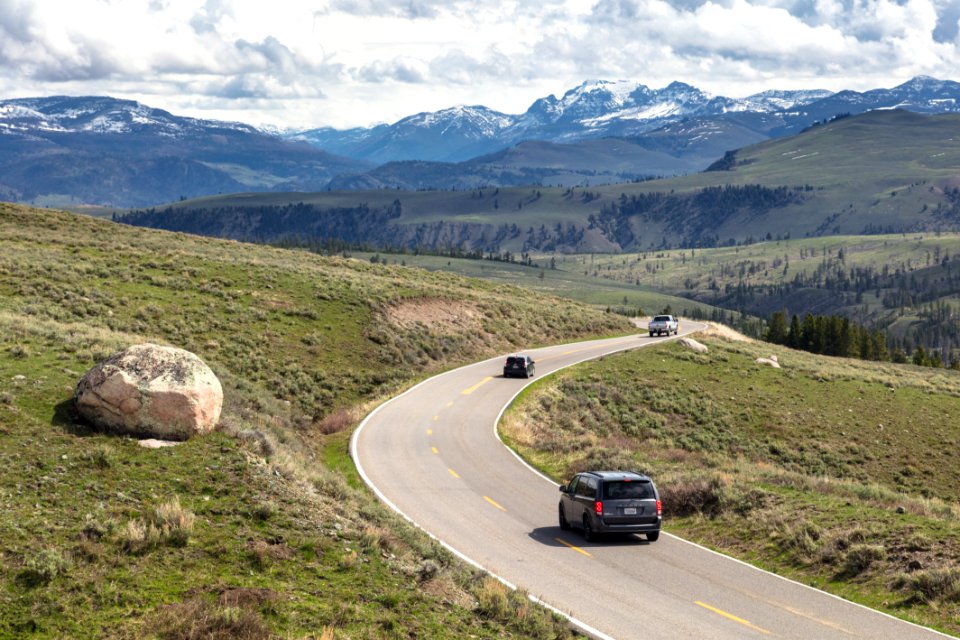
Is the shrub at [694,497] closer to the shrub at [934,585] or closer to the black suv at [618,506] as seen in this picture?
the black suv at [618,506]

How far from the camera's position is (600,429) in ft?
146

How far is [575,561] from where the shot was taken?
66.0ft

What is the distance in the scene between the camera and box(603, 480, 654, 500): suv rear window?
21.9 meters

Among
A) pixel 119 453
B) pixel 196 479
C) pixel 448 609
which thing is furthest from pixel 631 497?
pixel 119 453

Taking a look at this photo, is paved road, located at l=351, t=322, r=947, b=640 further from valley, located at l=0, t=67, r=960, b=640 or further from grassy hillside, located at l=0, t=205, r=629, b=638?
grassy hillside, located at l=0, t=205, r=629, b=638

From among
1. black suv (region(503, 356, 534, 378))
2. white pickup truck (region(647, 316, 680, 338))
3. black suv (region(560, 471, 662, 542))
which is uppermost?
black suv (region(560, 471, 662, 542))

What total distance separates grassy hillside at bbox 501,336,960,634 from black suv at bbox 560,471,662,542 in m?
1.77

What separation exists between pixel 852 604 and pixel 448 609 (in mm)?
8050

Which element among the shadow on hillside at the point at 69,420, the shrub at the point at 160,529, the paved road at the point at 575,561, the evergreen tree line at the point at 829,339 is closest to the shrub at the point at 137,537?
the shrub at the point at 160,529

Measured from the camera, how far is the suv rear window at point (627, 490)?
72.0 ft

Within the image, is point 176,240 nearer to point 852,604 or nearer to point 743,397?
point 743,397

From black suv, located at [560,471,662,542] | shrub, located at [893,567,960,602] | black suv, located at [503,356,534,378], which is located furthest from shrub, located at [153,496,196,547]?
black suv, located at [503,356,534,378]

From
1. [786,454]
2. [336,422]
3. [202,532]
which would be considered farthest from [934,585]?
[786,454]

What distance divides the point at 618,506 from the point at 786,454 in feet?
85.7
